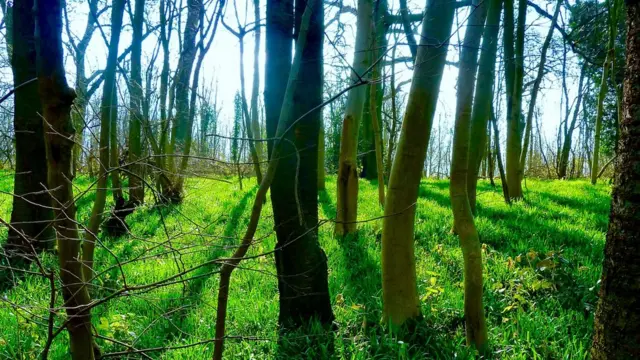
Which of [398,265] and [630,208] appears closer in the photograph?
[630,208]

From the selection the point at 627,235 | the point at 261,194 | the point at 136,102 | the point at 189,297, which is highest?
the point at 136,102

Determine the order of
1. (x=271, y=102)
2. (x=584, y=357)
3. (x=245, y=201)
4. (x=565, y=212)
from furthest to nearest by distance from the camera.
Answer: (x=245, y=201), (x=565, y=212), (x=271, y=102), (x=584, y=357)

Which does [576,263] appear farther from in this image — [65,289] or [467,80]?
[65,289]

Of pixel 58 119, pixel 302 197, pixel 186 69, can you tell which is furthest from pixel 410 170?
pixel 186 69

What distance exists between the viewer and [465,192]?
2428 millimetres

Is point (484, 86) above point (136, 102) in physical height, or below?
above

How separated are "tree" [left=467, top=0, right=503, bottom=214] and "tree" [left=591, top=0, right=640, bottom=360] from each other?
2.19 meters

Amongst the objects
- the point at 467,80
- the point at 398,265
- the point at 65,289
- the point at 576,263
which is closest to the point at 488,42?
the point at 467,80

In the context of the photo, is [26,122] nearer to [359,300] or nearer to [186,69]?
[359,300]

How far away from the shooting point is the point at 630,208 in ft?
4.58

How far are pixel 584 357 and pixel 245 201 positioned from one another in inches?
237

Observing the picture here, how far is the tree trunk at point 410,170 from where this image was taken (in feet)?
7.96

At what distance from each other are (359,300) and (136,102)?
3309 mm

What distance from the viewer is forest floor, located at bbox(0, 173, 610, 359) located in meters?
2.47
